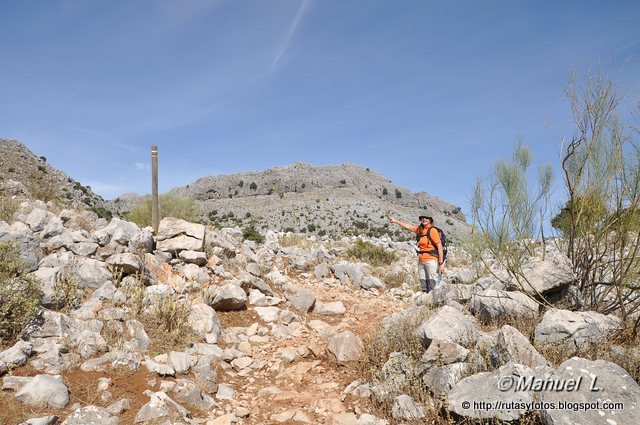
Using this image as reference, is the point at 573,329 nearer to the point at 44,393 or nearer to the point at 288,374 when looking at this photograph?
the point at 288,374

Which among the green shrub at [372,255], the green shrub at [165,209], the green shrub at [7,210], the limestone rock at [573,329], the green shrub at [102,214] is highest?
the green shrub at [102,214]

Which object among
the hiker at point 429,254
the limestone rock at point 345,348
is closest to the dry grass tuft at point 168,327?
the limestone rock at point 345,348

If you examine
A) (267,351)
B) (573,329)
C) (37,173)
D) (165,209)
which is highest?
(37,173)

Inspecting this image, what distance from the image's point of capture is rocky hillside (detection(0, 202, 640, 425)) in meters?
3.42

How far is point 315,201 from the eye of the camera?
4488 cm

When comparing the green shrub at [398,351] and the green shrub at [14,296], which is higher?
the green shrub at [14,296]

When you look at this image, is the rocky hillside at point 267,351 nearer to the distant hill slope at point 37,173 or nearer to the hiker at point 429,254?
the hiker at point 429,254

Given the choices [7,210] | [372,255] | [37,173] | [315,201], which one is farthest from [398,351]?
[315,201]

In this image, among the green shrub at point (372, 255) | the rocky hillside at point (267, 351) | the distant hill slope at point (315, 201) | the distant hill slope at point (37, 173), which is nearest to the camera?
the rocky hillside at point (267, 351)

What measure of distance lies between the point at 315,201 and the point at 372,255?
107 feet

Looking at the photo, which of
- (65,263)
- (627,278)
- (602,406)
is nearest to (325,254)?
(65,263)

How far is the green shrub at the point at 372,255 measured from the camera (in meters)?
12.2

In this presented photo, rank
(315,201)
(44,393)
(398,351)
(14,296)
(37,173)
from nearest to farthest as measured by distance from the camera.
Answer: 1. (44,393)
2. (14,296)
3. (398,351)
4. (37,173)
5. (315,201)

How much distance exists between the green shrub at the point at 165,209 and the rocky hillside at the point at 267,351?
5.34 meters
